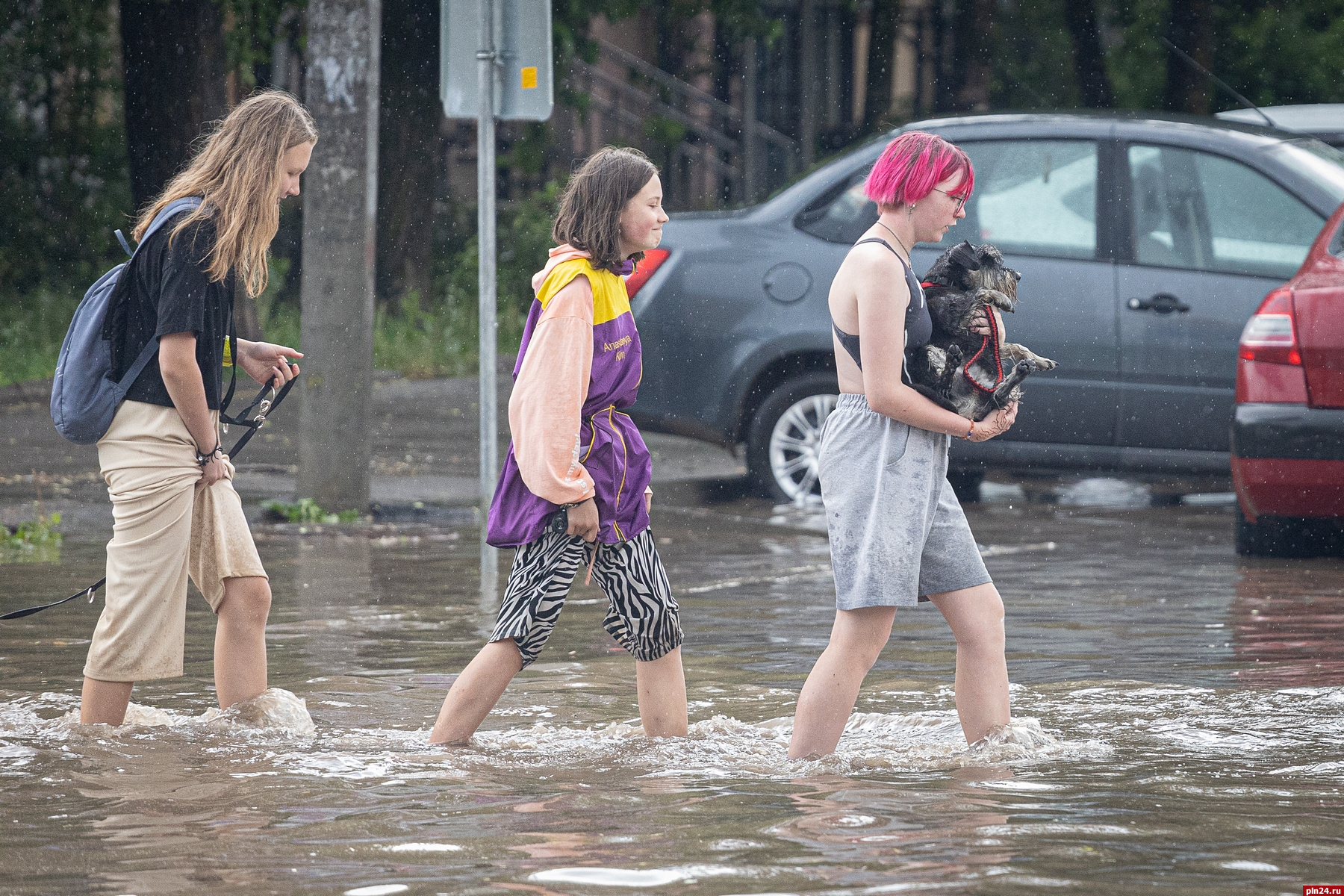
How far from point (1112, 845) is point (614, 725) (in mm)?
1749

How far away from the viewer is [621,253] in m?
4.93

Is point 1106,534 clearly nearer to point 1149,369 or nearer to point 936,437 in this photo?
point 1149,369

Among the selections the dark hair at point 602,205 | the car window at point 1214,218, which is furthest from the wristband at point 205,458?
the car window at point 1214,218

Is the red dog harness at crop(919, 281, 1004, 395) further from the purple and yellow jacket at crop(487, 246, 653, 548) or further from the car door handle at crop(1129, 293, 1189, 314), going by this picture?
the car door handle at crop(1129, 293, 1189, 314)

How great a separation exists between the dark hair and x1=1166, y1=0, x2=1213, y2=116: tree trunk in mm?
14874

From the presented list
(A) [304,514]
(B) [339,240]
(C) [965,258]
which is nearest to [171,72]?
(B) [339,240]

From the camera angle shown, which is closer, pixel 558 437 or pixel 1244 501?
pixel 558 437

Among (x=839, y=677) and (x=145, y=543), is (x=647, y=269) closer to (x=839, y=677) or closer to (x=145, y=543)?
(x=145, y=543)

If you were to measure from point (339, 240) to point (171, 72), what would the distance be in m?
7.59

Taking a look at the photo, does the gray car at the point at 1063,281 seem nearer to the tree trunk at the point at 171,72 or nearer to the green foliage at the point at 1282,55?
the tree trunk at the point at 171,72

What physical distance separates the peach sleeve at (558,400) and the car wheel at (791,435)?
18.0 feet

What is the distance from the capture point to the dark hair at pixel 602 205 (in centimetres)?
487

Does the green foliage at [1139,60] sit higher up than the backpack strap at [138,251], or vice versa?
the green foliage at [1139,60]

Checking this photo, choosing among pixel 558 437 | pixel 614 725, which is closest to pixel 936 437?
pixel 558 437
